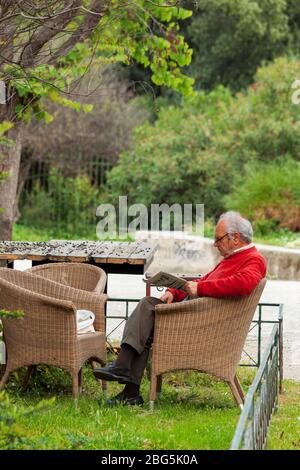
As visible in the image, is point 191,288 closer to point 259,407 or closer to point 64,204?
point 259,407

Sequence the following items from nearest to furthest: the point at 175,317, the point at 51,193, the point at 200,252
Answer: the point at 175,317 < the point at 200,252 < the point at 51,193

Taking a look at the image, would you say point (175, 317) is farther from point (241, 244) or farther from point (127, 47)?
point (127, 47)

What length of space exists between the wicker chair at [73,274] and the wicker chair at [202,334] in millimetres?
1309

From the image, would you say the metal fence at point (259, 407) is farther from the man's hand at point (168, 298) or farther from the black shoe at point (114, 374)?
the black shoe at point (114, 374)

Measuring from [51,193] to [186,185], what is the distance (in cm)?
398

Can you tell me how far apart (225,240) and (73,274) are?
168 centimetres

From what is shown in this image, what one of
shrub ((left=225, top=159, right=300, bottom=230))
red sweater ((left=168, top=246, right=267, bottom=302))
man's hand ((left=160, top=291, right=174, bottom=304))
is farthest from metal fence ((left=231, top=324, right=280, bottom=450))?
shrub ((left=225, top=159, right=300, bottom=230))

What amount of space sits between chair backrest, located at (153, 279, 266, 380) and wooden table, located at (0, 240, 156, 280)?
1437 mm

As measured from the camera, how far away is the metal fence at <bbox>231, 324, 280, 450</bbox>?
388 cm

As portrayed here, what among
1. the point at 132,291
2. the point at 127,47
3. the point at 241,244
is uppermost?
the point at 127,47

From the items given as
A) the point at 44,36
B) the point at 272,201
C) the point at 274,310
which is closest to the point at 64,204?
the point at 272,201

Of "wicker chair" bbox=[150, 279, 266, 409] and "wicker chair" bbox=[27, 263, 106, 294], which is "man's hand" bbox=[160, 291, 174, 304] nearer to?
"wicker chair" bbox=[150, 279, 266, 409]
